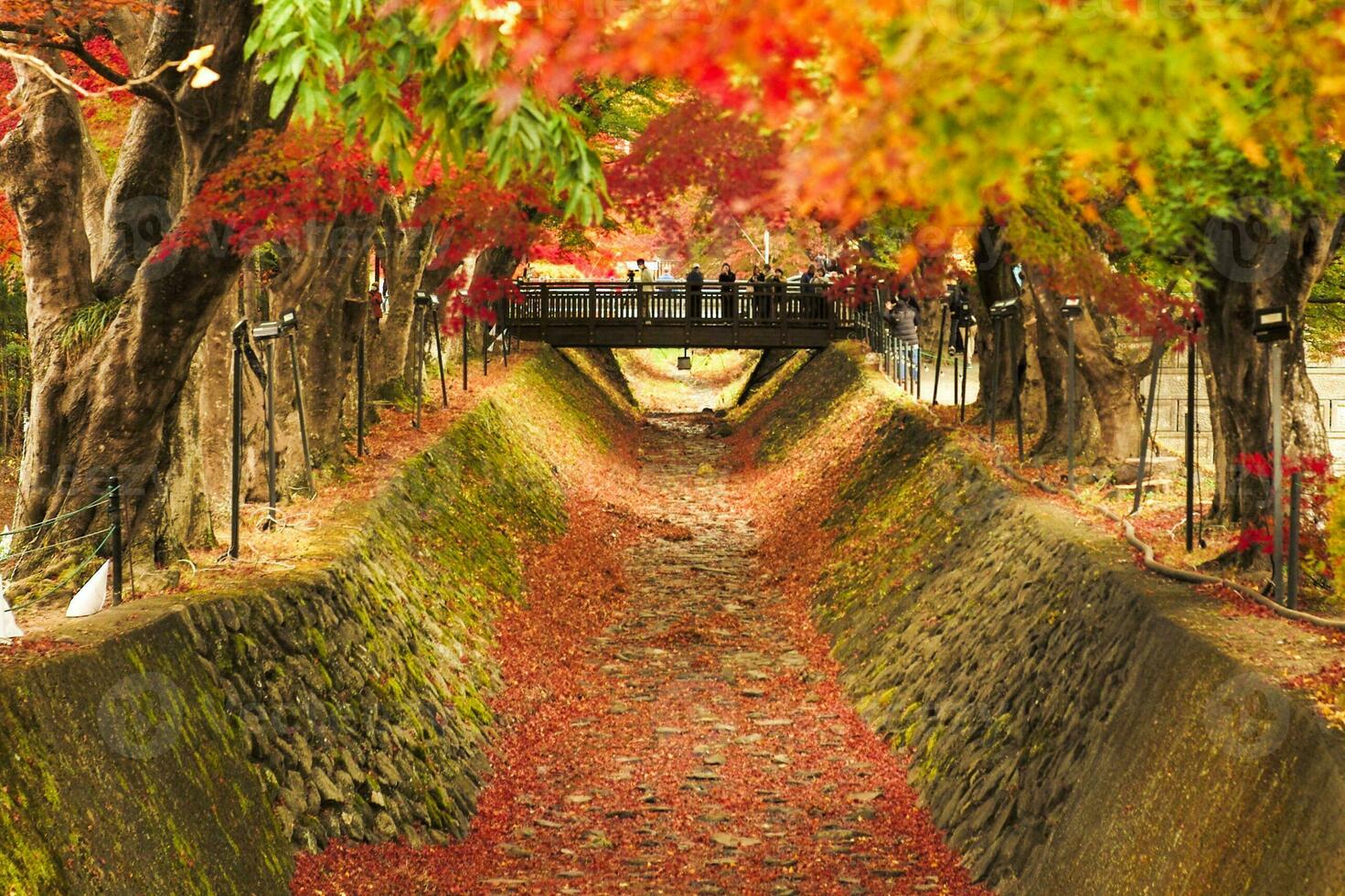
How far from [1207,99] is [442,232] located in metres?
15.1

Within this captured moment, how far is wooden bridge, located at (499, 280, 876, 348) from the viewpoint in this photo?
34.3 metres

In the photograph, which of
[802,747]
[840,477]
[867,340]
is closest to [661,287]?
[867,340]

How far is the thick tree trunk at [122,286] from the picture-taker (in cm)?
1037

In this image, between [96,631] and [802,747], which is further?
[802,747]

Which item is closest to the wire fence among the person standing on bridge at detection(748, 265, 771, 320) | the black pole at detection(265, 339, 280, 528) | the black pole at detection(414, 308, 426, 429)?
the black pole at detection(265, 339, 280, 528)

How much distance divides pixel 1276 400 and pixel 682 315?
2568 cm

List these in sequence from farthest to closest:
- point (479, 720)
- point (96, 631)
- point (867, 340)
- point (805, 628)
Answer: point (867, 340) < point (805, 628) < point (479, 720) < point (96, 631)

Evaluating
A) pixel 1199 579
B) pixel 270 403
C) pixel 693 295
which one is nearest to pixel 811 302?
pixel 693 295

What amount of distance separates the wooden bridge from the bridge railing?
0.07ft

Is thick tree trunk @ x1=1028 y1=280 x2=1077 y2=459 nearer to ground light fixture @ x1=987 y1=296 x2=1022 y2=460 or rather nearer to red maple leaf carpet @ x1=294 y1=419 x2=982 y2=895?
ground light fixture @ x1=987 y1=296 x2=1022 y2=460

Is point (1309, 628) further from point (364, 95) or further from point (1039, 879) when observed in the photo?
point (364, 95)

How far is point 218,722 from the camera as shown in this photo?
359 inches

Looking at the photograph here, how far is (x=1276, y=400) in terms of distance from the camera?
32.6 feet

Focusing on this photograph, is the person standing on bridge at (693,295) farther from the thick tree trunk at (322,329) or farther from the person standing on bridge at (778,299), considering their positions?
the thick tree trunk at (322,329)
